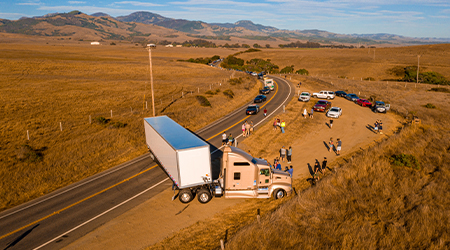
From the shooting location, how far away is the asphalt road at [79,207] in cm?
1403

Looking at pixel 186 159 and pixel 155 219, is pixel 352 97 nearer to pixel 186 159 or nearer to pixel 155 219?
pixel 186 159

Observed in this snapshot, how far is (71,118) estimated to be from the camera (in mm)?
31438

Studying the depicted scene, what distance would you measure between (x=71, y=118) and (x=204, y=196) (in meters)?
23.5

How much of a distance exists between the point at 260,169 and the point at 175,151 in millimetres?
5613

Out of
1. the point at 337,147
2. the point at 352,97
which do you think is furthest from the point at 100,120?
the point at 352,97

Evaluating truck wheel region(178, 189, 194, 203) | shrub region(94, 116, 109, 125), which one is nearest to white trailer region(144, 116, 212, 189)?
truck wheel region(178, 189, 194, 203)

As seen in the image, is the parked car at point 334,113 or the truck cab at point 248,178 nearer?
the truck cab at point 248,178

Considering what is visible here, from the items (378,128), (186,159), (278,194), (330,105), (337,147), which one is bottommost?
(278,194)

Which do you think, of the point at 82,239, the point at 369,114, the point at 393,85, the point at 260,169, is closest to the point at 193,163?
the point at 260,169

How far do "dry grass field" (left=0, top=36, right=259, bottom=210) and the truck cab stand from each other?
13246 mm

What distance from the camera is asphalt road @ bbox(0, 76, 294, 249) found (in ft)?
46.0

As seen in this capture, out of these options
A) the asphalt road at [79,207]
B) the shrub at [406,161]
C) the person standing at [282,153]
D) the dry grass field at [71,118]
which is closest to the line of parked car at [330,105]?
the dry grass field at [71,118]

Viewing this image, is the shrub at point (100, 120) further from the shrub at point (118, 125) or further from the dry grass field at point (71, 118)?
the shrub at point (118, 125)

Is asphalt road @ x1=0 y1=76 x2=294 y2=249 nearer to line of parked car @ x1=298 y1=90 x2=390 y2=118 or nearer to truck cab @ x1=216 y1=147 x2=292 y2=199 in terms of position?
truck cab @ x1=216 y1=147 x2=292 y2=199
